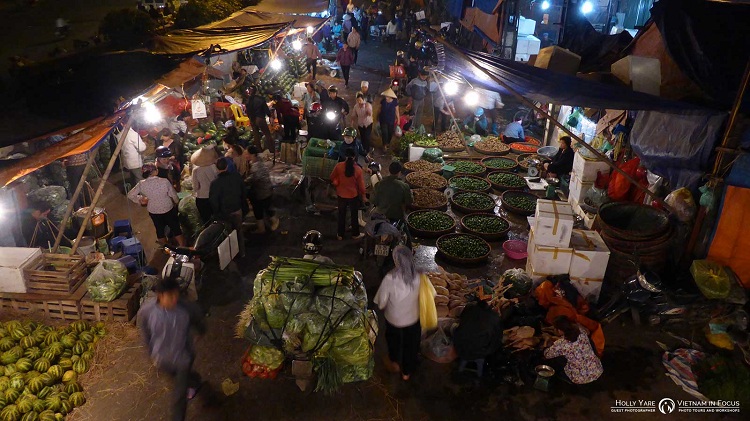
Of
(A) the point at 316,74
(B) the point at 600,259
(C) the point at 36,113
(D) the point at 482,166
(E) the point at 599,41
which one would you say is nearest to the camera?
(C) the point at 36,113

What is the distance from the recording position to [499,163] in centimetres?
1302

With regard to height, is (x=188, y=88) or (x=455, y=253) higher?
(x=188, y=88)

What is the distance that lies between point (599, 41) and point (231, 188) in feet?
28.3

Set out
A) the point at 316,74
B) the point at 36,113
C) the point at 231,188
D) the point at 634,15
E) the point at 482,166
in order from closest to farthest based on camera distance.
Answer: the point at 36,113 < the point at 231,188 < the point at 482,166 < the point at 634,15 < the point at 316,74

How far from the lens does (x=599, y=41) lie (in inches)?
419

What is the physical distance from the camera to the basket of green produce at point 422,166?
12.5 meters

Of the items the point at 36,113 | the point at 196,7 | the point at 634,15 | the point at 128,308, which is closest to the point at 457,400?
the point at 128,308

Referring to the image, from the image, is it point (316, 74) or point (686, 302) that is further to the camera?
point (316, 74)

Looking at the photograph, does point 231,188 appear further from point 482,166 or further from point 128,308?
point 482,166

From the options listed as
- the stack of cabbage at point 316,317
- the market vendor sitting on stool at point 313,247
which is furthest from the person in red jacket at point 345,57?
the stack of cabbage at point 316,317

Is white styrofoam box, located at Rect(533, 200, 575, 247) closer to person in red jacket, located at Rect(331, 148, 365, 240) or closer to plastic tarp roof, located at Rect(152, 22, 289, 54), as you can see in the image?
person in red jacket, located at Rect(331, 148, 365, 240)

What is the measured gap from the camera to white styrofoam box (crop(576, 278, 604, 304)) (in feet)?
24.5

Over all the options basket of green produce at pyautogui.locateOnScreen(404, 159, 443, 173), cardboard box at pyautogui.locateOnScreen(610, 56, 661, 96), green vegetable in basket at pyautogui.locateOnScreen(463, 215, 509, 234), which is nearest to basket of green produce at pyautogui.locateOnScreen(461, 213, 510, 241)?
green vegetable in basket at pyautogui.locateOnScreen(463, 215, 509, 234)

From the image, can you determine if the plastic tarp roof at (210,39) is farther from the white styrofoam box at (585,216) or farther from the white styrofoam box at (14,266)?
the white styrofoam box at (585,216)
